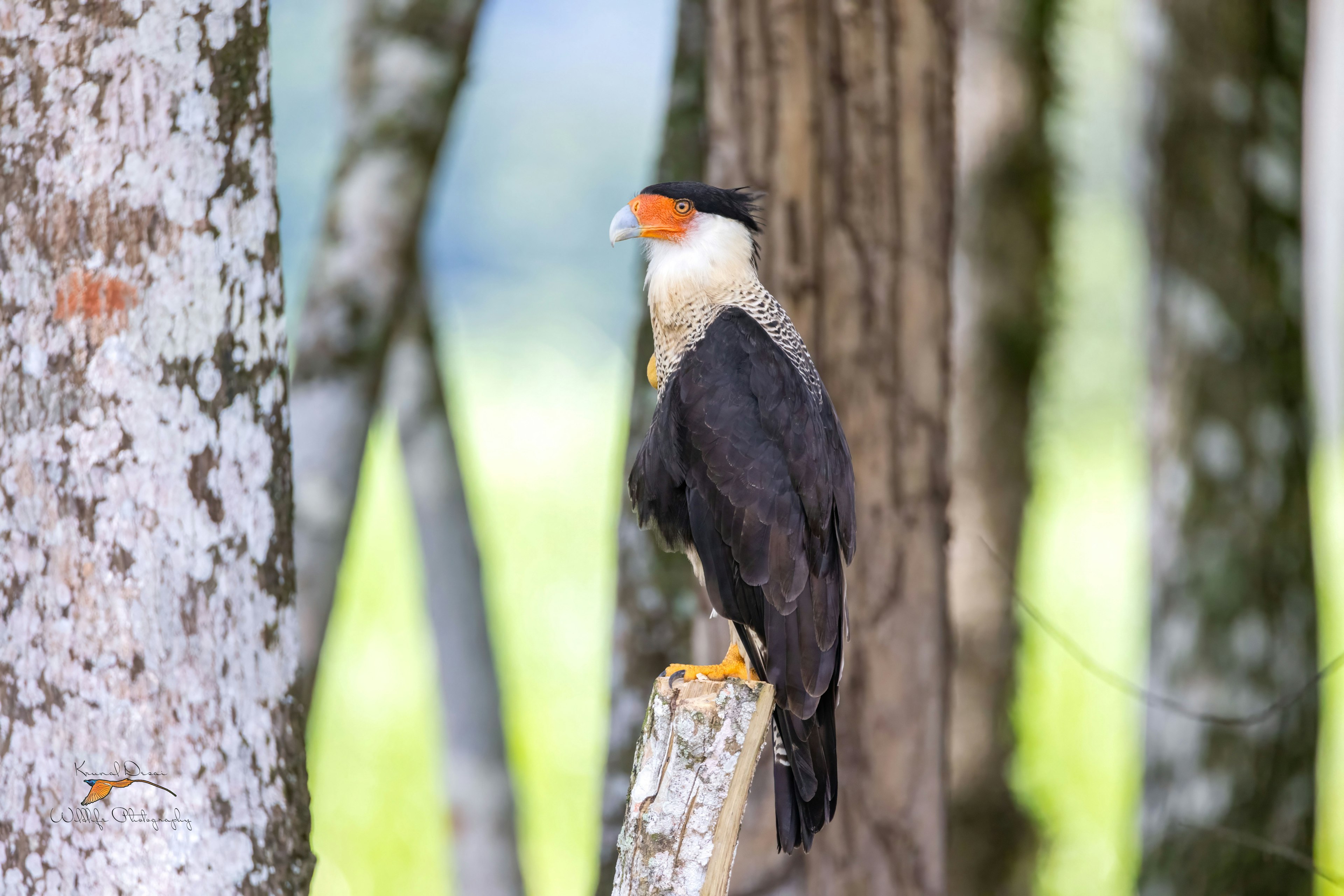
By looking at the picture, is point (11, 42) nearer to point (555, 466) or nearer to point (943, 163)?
point (943, 163)

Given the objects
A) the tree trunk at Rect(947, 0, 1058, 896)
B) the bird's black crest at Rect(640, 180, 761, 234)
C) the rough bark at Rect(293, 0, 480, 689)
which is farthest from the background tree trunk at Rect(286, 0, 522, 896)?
the tree trunk at Rect(947, 0, 1058, 896)

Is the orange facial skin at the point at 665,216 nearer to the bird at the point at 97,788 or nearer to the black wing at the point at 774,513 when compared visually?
the black wing at the point at 774,513

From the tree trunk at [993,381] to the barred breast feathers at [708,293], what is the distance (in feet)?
8.83

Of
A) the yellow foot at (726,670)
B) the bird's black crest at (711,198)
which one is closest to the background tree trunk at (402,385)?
the yellow foot at (726,670)

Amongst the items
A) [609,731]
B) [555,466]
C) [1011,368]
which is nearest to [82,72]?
[609,731]

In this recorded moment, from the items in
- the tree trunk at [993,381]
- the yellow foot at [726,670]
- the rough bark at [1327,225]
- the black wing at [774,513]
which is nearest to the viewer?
the black wing at [774,513]

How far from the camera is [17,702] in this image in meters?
1.80

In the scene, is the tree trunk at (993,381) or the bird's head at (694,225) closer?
the bird's head at (694,225)

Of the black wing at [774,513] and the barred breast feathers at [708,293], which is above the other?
the barred breast feathers at [708,293]

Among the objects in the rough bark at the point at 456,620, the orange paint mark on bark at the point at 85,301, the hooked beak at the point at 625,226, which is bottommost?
the rough bark at the point at 456,620

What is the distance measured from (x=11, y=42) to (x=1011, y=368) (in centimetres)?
408

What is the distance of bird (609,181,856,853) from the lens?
78.1 inches

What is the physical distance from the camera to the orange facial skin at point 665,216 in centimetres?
219

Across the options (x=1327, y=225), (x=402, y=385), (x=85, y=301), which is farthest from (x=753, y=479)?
(x=1327, y=225)
